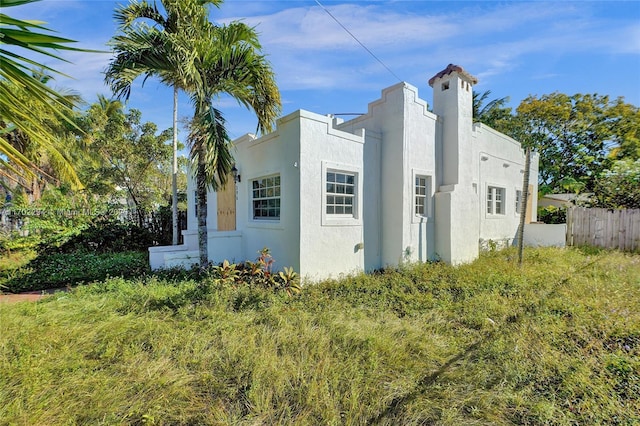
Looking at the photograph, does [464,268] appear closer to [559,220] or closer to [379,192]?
[379,192]

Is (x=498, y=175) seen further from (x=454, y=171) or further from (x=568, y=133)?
(x=568, y=133)

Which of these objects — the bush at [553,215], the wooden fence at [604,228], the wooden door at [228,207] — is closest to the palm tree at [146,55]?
the wooden door at [228,207]

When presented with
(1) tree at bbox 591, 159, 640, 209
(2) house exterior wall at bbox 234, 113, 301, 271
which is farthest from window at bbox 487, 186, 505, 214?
(2) house exterior wall at bbox 234, 113, 301, 271

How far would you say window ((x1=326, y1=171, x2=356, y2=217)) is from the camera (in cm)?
743

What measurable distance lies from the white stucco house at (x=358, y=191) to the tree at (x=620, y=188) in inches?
311

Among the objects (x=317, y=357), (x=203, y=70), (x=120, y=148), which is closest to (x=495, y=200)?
(x=317, y=357)

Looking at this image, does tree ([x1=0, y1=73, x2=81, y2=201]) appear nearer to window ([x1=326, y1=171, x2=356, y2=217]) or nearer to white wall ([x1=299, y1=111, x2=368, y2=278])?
white wall ([x1=299, y1=111, x2=368, y2=278])

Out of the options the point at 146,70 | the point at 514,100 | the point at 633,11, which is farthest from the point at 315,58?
the point at 514,100

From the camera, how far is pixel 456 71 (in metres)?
8.80

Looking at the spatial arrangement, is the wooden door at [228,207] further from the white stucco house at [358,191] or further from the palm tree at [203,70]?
the palm tree at [203,70]

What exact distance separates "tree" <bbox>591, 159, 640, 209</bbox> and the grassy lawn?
9.20 m

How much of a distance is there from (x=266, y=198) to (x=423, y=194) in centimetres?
493

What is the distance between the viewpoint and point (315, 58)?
7.10 m

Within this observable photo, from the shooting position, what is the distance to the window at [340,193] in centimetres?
743
